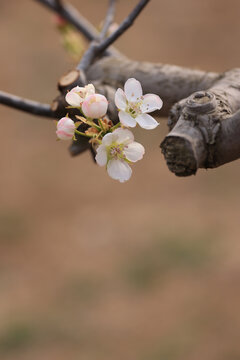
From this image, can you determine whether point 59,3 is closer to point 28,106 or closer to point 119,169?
point 28,106

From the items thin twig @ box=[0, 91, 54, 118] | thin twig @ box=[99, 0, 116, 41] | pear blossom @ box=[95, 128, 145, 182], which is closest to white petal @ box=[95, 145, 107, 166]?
pear blossom @ box=[95, 128, 145, 182]

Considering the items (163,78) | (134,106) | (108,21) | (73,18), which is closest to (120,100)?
(134,106)

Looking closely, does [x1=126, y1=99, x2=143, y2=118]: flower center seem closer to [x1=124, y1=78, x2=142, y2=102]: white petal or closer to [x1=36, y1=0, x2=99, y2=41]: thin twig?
[x1=124, y1=78, x2=142, y2=102]: white petal

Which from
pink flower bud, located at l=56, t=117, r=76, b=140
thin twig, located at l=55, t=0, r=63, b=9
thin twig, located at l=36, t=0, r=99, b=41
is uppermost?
thin twig, located at l=55, t=0, r=63, b=9

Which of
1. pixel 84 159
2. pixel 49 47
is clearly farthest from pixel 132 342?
pixel 49 47

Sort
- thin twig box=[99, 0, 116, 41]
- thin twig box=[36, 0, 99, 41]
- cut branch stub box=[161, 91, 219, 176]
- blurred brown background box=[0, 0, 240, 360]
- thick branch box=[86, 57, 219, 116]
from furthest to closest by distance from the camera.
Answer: blurred brown background box=[0, 0, 240, 360], thin twig box=[36, 0, 99, 41], thin twig box=[99, 0, 116, 41], thick branch box=[86, 57, 219, 116], cut branch stub box=[161, 91, 219, 176]
